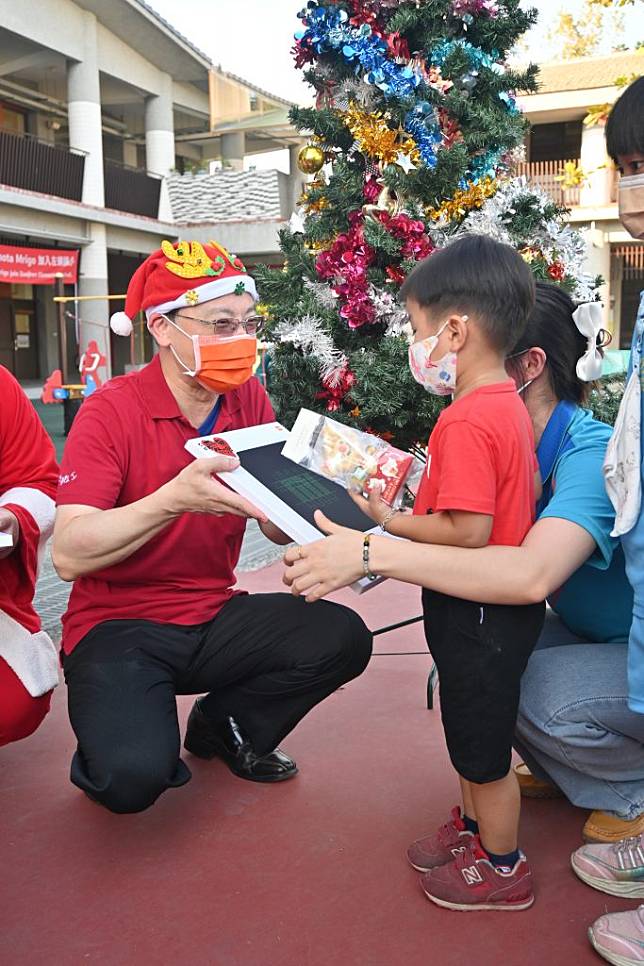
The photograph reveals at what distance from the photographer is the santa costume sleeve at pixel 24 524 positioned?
8.02ft

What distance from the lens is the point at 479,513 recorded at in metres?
1.68

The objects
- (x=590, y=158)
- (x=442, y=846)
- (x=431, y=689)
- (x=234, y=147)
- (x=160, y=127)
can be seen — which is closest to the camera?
(x=442, y=846)

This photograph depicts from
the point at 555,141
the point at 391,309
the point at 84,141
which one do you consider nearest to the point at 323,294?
the point at 391,309

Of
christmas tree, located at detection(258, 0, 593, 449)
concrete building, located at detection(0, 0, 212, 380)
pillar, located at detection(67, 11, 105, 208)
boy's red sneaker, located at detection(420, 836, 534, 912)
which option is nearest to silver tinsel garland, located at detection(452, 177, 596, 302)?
christmas tree, located at detection(258, 0, 593, 449)

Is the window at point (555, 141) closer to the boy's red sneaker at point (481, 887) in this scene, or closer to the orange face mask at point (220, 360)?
the orange face mask at point (220, 360)

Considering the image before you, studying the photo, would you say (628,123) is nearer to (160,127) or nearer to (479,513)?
(479,513)

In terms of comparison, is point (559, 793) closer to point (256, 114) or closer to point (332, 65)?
point (332, 65)

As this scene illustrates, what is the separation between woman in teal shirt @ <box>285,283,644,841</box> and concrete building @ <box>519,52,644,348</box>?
1662 centimetres

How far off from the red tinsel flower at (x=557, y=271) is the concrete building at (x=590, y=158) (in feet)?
49.4

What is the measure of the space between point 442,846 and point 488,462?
965 millimetres

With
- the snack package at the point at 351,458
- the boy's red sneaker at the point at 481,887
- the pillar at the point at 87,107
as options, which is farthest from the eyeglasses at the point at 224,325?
the pillar at the point at 87,107

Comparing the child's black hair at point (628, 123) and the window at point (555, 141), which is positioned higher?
the window at point (555, 141)

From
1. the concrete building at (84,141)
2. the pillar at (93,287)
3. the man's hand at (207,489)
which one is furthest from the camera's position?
the pillar at (93,287)

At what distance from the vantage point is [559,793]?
242 centimetres
